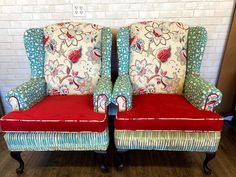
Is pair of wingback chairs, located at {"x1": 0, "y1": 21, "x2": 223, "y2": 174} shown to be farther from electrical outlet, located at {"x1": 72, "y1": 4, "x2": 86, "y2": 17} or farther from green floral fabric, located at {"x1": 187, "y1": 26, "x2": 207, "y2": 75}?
electrical outlet, located at {"x1": 72, "y1": 4, "x2": 86, "y2": 17}

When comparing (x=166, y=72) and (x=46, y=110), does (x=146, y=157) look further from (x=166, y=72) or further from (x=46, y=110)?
(x=46, y=110)

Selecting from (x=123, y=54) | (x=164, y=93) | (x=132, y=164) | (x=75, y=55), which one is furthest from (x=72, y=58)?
(x=132, y=164)

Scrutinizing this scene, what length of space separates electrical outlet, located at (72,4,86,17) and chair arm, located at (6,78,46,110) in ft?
2.29

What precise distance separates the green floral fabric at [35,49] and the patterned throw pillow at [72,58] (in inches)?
1.9

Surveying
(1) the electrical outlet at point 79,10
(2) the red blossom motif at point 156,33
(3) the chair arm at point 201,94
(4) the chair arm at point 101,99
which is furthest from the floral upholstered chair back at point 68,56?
(3) the chair arm at point 201,94

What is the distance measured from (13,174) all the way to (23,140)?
1.16 feet

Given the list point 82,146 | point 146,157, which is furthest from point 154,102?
point 82,146

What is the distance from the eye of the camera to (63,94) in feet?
5.34

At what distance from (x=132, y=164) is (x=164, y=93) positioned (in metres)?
0.64

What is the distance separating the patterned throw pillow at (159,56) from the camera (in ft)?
5.20

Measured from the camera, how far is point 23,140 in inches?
49.9

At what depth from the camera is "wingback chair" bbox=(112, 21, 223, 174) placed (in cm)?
123

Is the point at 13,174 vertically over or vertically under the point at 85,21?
under

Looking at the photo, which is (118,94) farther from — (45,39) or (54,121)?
(45,39)
